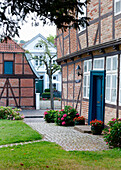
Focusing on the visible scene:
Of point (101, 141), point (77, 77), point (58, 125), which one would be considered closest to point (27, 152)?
point (101, 141)

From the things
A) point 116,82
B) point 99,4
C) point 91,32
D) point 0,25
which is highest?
point 99,4

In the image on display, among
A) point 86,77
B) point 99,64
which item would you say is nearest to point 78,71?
point 86,77

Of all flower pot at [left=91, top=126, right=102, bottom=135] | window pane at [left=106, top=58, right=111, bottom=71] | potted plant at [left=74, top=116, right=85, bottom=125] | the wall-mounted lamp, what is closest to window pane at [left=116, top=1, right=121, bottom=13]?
window pane at [left=106, top=58, right=111, bottom=71]

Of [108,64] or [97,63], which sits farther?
[97,63]

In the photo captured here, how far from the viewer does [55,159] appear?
6715 mm

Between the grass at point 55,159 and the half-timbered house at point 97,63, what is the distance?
11.1ft

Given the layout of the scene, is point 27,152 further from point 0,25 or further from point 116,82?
point 116,82

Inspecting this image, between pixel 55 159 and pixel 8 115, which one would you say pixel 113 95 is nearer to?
pixel 55 159

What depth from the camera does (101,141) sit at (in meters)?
9.55

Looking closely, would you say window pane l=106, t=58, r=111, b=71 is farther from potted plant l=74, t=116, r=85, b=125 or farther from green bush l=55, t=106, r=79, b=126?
green bush l=55, t=106, r=79, b=126

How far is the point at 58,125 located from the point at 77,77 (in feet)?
8.14

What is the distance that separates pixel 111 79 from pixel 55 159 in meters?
Result: 5.04

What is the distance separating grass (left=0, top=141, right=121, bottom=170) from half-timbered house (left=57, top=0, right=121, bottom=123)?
3391mm

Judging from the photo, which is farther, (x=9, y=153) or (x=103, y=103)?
(x=103, y=103)
